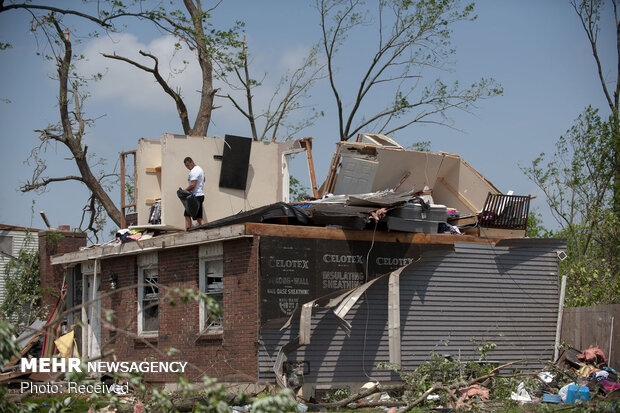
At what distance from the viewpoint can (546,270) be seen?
1694 cm

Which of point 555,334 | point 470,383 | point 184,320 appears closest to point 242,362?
point 184,320

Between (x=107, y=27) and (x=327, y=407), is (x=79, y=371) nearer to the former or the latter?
(x=327, y=407)

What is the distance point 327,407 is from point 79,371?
6.85m

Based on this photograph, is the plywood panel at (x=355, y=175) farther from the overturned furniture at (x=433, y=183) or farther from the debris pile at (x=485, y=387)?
the debris pile at (x=485, y=387)

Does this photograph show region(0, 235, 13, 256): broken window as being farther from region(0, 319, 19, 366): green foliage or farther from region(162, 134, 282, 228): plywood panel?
region(0, 319, 19, 366): green foliage

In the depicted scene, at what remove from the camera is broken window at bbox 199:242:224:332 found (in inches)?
596

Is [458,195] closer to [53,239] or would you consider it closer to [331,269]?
[331,269]

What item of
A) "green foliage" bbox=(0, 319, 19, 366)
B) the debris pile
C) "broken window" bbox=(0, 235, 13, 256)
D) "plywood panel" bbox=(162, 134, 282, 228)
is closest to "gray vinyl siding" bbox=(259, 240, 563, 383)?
the debris pile

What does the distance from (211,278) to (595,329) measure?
8188mm

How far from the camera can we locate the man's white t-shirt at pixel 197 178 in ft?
56.3

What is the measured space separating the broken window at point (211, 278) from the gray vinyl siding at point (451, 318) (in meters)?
1.50

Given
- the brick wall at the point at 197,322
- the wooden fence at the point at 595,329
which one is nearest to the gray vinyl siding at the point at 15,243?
the brick wall at the point at 197,322

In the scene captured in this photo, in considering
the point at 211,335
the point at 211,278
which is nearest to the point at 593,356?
the point at 211,335

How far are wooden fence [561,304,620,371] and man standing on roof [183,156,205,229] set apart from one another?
8540 millimetres
